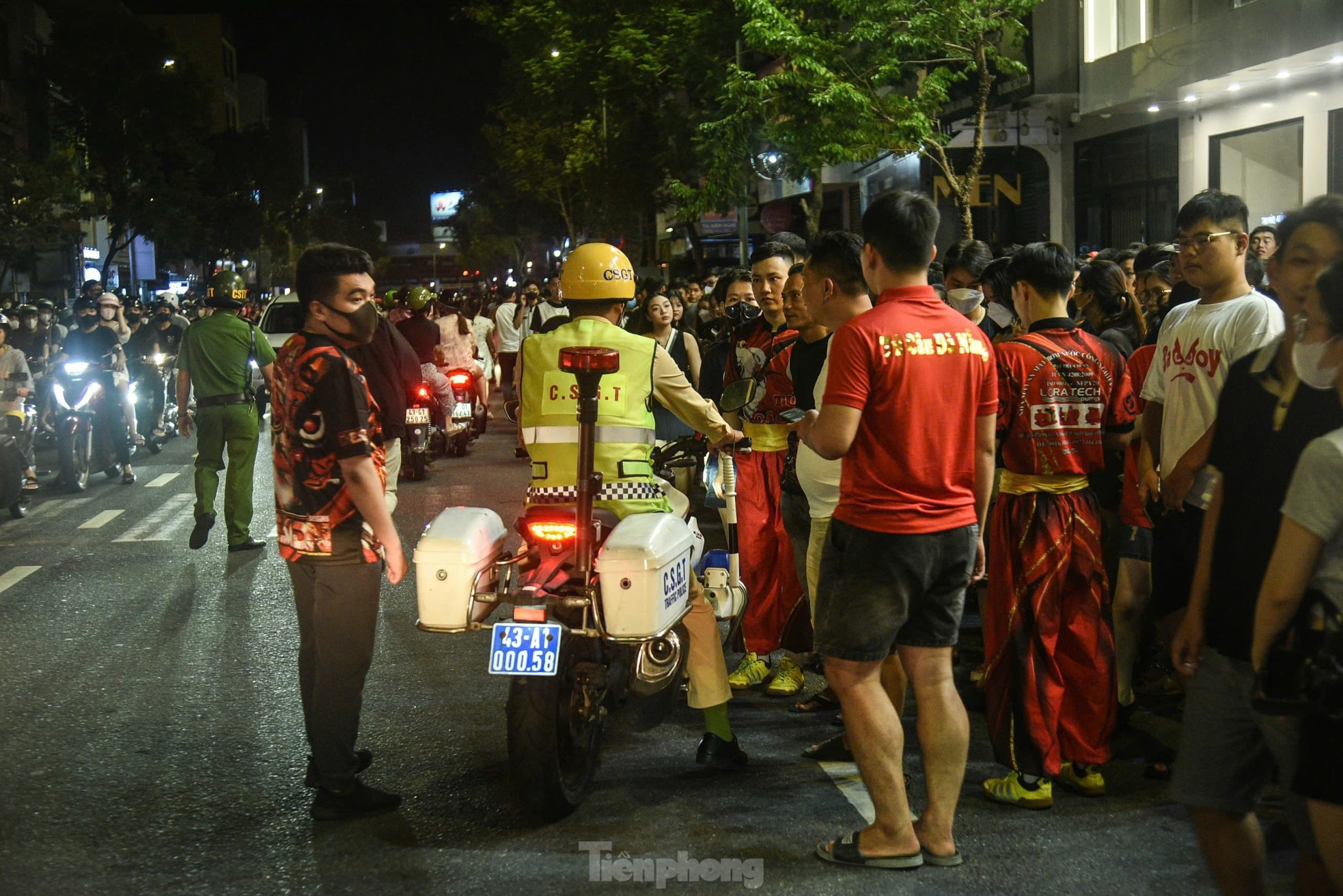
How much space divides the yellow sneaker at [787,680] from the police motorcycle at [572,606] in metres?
1.44

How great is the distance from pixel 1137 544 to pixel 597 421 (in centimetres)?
257

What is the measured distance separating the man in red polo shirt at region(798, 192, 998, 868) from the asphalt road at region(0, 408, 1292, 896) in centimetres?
29

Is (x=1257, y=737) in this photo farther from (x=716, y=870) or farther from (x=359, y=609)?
(x=359, y=609)

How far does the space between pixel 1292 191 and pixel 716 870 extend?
14.7 meters

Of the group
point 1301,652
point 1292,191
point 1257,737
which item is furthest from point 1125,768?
point 1292,191

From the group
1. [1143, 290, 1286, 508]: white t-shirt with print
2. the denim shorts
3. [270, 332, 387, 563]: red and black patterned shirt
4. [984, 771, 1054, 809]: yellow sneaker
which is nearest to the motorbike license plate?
[270, 332, 387, 563]: red and black patterned shirt

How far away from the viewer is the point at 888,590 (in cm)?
447

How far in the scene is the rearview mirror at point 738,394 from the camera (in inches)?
207

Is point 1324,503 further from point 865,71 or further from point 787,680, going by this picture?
point 865,71

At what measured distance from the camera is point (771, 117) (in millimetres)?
19094

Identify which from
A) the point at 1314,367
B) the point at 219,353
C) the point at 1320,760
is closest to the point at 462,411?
the point at 219,353

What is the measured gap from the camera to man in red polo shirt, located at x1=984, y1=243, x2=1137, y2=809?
5277 millimetres

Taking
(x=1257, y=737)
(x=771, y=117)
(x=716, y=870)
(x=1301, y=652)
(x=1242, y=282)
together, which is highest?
(x=771, y=117)

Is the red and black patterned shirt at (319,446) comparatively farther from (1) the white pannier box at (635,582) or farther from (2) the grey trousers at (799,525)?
(2) the grey trousers at (799,525)
